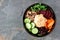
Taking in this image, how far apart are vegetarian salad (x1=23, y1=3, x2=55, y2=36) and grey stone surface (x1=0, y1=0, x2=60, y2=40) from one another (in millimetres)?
51

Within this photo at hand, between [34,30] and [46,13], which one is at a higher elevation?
[46,13]

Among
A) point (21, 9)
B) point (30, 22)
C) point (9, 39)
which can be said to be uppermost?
point (21, 9)

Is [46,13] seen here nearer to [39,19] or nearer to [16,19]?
[39,19]

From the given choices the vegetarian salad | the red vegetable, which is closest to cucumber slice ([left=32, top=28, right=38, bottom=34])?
the vegetarian salad

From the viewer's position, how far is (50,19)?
1410mm

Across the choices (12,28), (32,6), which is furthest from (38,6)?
(12,28)

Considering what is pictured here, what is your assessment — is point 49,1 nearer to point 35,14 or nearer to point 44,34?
point 35,14

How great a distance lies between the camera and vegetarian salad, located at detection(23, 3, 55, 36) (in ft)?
4.58

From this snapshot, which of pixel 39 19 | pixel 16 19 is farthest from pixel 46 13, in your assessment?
pixel 16 19

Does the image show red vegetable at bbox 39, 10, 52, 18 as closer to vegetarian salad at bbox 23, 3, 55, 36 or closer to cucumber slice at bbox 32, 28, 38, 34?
vegetarian salad at bbox 23, 3, 55, 36

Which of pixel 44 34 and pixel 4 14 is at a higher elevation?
pixel 4 14

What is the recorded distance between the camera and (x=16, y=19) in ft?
4.81

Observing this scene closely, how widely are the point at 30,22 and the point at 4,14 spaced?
22 cm

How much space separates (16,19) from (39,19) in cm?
18
